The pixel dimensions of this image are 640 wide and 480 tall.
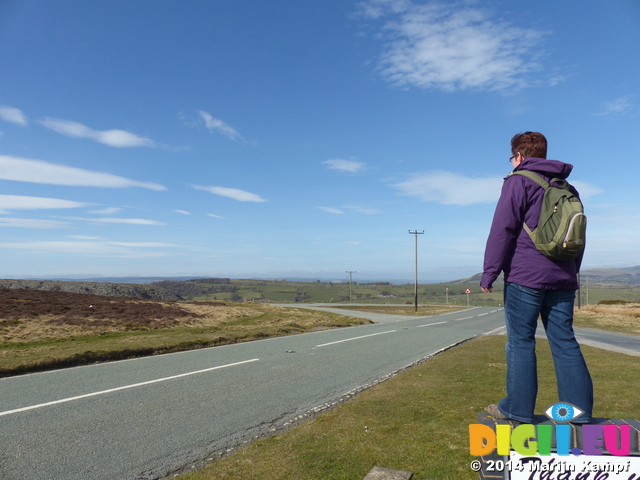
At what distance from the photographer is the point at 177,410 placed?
5852 millimetres

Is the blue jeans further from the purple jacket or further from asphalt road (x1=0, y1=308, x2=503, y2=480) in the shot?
asphalt road (x1=0, y1=308, x2=503, y2=480)

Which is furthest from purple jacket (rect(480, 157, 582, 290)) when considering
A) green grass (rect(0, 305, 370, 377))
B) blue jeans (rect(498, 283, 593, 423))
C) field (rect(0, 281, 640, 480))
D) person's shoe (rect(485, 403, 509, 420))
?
green grass (rect(0, 305, 370, 377))

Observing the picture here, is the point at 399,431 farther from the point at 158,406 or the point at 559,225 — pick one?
the point at 158,406

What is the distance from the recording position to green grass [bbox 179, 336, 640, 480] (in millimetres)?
3596

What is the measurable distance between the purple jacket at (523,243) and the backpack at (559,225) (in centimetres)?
6

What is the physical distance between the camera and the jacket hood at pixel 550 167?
10.8ft

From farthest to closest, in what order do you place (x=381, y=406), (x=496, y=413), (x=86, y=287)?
(x=86, y=287) < (x=381, y=406) < (x=496, y=413)

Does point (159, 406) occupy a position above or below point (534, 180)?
below

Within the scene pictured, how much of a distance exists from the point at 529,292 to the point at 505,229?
529 mm

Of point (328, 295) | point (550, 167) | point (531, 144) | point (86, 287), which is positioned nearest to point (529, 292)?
point (550, 167)

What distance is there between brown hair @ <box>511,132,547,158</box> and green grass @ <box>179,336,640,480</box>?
109 inches

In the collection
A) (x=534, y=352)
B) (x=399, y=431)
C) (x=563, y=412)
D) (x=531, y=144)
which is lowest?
(x=399, y=431)

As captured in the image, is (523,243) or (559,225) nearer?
(559,225)

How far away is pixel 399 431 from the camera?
4.55 metres
